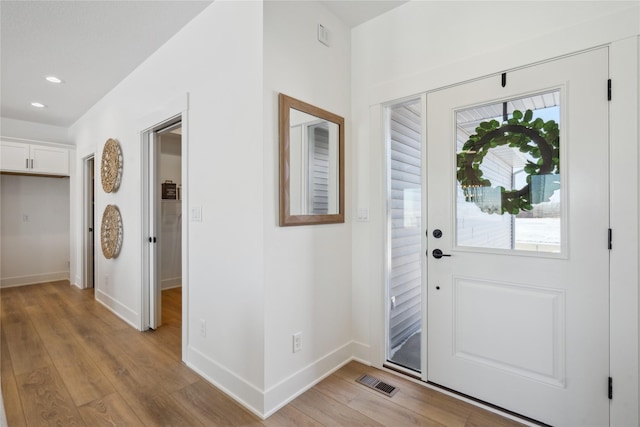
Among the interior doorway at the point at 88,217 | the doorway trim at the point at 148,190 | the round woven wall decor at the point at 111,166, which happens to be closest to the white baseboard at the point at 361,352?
the doorway trim at the point at 148,190

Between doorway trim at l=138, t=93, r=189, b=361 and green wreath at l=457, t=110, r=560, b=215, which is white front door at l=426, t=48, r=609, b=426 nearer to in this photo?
green wreath at l=457, t=110, r=560, b=215

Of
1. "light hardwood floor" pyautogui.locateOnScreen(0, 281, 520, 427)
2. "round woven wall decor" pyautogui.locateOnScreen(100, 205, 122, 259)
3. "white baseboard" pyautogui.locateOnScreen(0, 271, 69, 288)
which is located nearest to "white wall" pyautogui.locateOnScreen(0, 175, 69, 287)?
"white baseboard" pyautogui.locateOnScreen(0, 271, 69, 288)

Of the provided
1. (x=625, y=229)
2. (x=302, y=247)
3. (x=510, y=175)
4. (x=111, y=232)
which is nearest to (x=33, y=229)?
(x=111, y=232)

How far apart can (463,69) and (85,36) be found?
3.00m

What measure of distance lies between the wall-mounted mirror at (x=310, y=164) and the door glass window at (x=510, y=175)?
847mm

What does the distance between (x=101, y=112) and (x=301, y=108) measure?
11.1 feet

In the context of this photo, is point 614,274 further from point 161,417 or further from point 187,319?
point 187,319

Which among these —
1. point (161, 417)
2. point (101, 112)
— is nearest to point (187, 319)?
point (161, 417)

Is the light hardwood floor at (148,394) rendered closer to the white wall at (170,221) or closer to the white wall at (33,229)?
the white wall at (170,221)

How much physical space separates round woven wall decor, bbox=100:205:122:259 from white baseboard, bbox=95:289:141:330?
55 centimetres

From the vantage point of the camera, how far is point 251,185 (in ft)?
6.26

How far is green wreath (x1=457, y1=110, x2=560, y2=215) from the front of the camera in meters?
1.70

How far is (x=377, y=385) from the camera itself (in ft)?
6.96

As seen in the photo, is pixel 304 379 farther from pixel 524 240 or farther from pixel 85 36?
pixel 85 36
